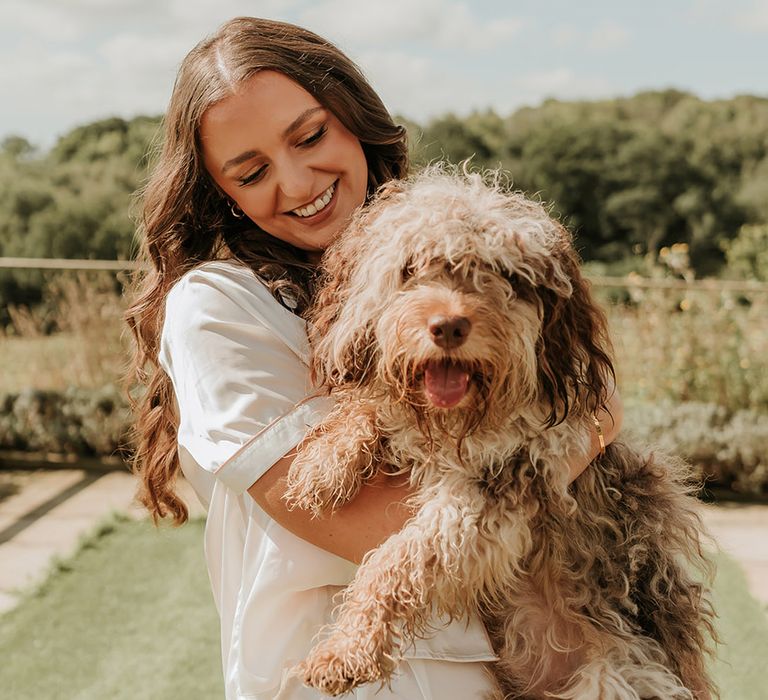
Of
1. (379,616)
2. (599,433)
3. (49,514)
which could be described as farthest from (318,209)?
(49,514)

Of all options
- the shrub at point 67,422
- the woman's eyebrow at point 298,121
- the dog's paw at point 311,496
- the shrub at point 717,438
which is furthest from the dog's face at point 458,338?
the shrub at point 67,422

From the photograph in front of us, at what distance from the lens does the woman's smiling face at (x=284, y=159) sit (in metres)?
2.32

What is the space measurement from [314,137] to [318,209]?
201mm

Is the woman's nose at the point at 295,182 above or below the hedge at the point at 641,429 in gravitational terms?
above

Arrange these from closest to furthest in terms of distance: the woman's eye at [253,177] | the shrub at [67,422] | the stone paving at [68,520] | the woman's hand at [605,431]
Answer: the woman's hand at [605,431], the woman's eye at [253,177], the stone paving at [68,520], the shrub at [67,422]

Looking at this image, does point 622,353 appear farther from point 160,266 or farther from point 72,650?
point 160,266

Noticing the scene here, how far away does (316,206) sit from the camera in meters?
2.50

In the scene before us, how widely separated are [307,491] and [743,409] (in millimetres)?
6484

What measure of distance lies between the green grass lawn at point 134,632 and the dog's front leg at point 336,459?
275 centimetres

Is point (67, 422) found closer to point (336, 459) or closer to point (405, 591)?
point (336, 459)

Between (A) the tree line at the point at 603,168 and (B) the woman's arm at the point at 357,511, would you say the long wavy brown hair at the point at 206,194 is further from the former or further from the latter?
(A) the tree line at the point at 603,168

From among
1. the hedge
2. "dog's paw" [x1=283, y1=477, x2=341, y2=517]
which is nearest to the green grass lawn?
the hedge

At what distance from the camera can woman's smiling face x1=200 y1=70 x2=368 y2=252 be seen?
2.32m

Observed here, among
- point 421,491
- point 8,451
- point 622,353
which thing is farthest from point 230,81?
point 8,451
